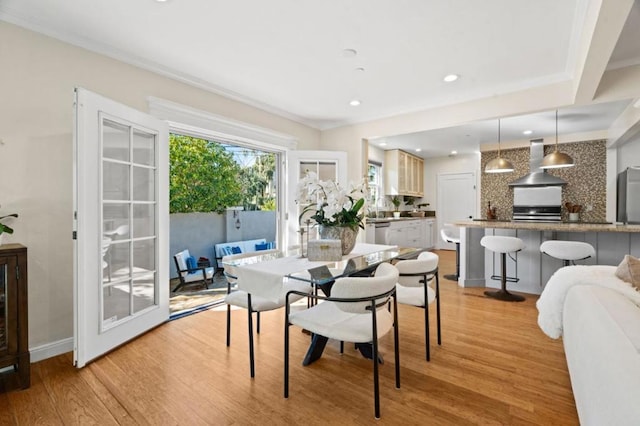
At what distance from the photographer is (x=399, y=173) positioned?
703 centimetres

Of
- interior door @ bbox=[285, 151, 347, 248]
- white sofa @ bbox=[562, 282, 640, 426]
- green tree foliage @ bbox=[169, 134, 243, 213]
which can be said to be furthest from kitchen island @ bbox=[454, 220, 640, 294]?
green tree foliage @ bbox=[169, 134, 243, 213]

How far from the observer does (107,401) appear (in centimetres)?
179

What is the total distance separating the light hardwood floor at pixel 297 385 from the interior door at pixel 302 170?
1819 mm

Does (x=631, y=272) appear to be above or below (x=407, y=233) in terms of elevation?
above

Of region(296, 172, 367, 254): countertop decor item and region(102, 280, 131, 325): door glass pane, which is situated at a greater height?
region(296, 172, 367, 254): countertop decor item

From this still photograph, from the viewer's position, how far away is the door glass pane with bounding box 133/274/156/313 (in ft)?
8.83

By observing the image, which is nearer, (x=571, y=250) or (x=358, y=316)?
(x=358, y=316)

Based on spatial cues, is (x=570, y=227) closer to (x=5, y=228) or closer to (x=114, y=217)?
(x=114, y=217)

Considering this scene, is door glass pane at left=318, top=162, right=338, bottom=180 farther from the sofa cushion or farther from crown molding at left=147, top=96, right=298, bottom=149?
the sofa cushion

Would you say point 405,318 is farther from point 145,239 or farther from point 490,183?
point 490,183

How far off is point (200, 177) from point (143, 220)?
12.3ft

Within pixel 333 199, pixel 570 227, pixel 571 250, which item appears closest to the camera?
pixel 333 199

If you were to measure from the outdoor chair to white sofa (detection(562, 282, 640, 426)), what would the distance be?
14.7 ft

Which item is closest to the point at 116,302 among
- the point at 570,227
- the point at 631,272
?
the point at 631,272
